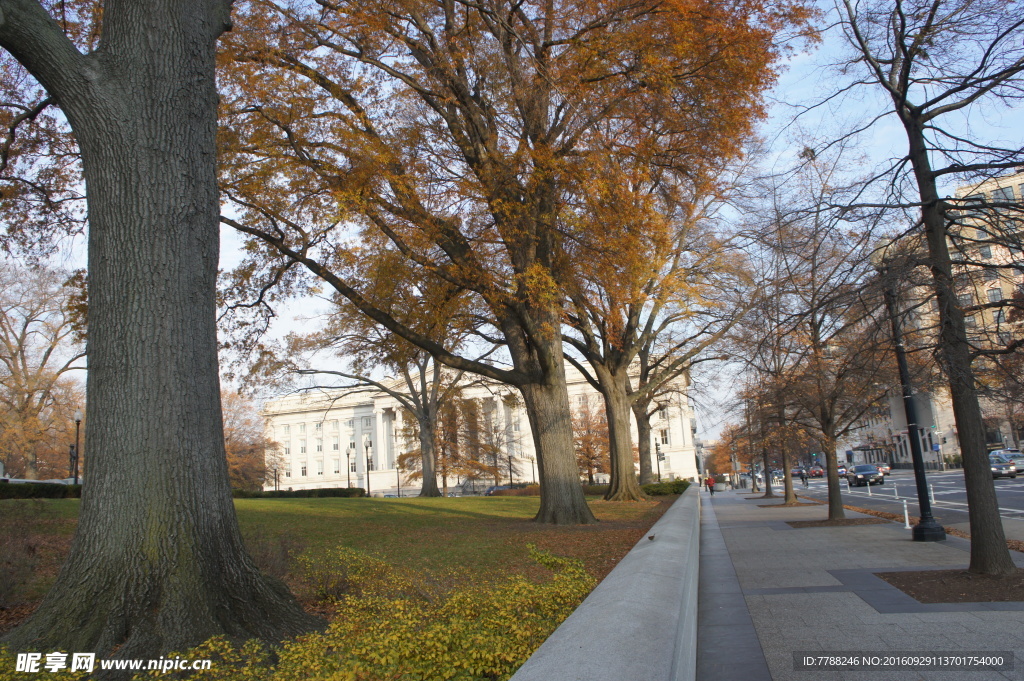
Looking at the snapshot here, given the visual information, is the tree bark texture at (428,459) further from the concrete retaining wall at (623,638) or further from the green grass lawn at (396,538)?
the concrete retaining wall at (623,638)

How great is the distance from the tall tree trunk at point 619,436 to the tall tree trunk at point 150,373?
21.4m

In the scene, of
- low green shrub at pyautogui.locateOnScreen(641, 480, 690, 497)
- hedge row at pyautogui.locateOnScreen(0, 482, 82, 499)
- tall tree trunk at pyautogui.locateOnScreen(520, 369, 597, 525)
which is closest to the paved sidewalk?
tall tree trunk at pyautogui.locateOnScreen(520, 369, 597, 525)

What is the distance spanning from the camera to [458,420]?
2371 inches

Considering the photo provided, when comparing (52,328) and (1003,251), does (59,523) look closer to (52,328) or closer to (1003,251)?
(1003,251)

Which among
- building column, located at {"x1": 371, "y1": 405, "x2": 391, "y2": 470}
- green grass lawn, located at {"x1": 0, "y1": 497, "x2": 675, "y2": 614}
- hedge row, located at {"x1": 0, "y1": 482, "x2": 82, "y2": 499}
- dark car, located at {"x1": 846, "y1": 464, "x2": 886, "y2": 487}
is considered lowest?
dark car, located at {"x1": 846, "y1": 464, "x2": 886, "y2": 487}

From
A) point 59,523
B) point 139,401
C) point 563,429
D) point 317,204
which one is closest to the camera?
point 139,401

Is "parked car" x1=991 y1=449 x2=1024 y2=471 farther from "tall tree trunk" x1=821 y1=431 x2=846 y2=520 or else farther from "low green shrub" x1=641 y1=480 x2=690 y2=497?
"tall tree trunk" x1=821 y1=431 x2=846 y2=520

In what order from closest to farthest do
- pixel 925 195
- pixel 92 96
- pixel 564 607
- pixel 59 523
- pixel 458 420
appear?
pixel 564 607 < pixel 92 96 < pixel 925 195 < pixel 59 523 < pixel 458 420

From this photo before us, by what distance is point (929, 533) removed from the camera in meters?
13.8

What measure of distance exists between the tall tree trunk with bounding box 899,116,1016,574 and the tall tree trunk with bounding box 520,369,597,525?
28.9 feet

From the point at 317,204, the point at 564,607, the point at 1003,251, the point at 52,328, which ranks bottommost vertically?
the point at 564,607

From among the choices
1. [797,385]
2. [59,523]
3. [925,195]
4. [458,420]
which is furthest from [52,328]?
[925,195]

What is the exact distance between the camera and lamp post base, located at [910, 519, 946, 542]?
13.8m

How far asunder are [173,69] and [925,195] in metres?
9.14
